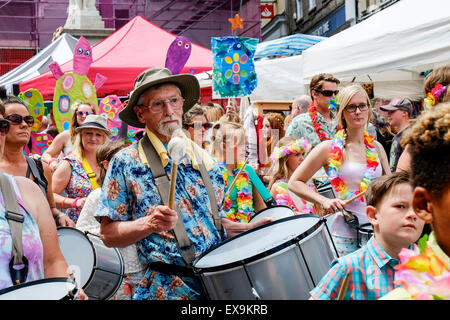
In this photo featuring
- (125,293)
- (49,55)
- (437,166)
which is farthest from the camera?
(49,55)

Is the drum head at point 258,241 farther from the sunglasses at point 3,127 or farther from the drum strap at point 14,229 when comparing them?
the sunglasses at point 3,127

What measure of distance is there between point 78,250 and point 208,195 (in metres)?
1.69

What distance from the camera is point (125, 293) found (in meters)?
4.23

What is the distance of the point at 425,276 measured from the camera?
4.39 feet

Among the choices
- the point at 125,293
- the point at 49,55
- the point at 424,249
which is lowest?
the point at 125,293

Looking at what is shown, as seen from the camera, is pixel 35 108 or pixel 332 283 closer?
pixel 332 283

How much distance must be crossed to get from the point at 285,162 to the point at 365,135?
133 centimetres

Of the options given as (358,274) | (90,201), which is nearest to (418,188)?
(358,274)

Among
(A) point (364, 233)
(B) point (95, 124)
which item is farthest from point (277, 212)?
(B) point (95, 124)

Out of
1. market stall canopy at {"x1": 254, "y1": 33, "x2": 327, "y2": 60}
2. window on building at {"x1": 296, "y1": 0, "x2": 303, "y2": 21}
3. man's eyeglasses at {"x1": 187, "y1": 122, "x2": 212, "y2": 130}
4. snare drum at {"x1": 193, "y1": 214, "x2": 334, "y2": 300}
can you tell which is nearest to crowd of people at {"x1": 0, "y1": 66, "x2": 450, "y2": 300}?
snare drum at {"x1": 193, "y1": 214, "x2": 334, "y2": 300}

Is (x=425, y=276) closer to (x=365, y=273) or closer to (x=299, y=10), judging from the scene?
(x=365, y=273)
